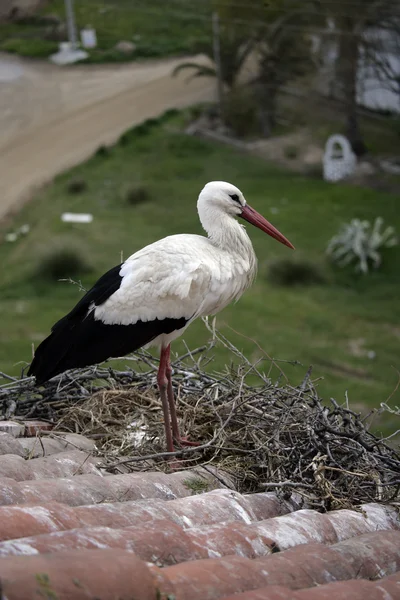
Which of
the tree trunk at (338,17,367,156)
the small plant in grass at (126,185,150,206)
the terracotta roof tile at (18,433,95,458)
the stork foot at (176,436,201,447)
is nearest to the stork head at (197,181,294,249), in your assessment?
the stork foot at (176,436,201,447)

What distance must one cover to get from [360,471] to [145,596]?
7.84 feet

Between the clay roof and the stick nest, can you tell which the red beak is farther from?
the clay roof

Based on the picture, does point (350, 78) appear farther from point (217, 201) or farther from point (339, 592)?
point (339, 592)

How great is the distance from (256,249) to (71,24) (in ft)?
42.3

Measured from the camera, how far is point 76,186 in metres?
20.1

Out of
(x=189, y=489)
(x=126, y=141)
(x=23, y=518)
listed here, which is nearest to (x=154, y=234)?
(x=126, y=141)

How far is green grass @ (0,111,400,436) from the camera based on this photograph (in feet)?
42.9

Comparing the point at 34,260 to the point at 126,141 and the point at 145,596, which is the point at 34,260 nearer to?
the point at 126,141

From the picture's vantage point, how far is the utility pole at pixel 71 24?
26422 millimetres

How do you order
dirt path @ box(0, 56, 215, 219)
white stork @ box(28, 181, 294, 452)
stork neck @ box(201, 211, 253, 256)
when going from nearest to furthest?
white stork @ box(28, 181, 294, 452), stork neck @ box(201, 211, 253, 256), dirt path @ box(0, 56, 215, 219)

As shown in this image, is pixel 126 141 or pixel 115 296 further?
pixel 126 141

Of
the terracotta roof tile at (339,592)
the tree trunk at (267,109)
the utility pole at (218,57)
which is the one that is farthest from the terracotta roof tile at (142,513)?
the utility pole at (218,57)

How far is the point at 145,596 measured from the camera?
7.45 ft

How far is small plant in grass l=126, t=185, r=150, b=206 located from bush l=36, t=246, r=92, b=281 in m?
3.66
